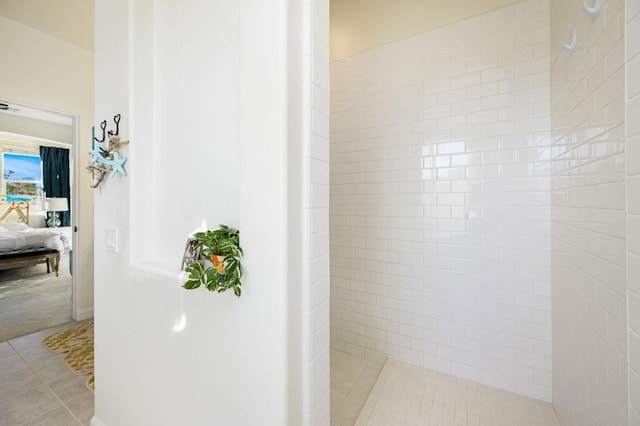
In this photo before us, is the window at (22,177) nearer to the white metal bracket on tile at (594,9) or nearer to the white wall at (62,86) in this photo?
the white wall at (62,86)

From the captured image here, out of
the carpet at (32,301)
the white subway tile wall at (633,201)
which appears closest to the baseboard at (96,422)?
the carpet at (32,301)

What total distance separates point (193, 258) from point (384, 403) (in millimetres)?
1570

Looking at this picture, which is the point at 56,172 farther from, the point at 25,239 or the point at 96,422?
the point at 96,422

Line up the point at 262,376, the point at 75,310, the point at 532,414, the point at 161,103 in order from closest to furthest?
the point at 262,376 < the point at 161,103 < the point at 532,414 < the point at 75,310

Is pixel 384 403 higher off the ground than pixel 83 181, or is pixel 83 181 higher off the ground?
pixel 83 181

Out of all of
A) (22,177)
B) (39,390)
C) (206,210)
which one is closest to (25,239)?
(22,177)

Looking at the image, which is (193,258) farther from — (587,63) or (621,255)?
(587,63)

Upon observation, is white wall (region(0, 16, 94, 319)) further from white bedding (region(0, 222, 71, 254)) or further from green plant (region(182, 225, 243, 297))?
green plant (region(182, 225, 243, 297))

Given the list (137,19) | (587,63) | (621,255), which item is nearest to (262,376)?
(621,255)

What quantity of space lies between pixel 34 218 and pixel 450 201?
27.2ft

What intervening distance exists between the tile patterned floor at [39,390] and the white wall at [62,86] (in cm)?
79

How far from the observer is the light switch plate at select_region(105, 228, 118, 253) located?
138 cm

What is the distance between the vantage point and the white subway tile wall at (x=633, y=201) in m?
0.66

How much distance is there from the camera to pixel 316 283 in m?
0.94
